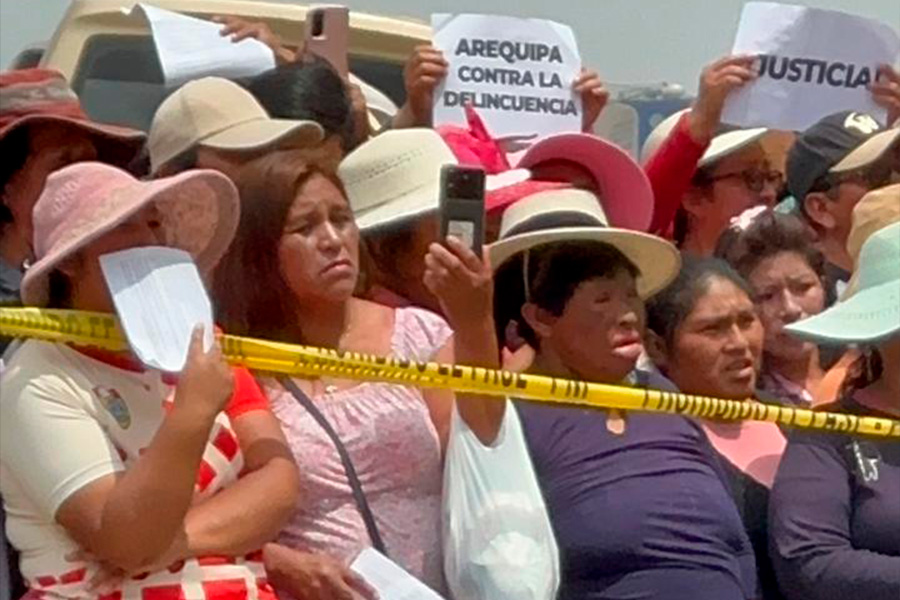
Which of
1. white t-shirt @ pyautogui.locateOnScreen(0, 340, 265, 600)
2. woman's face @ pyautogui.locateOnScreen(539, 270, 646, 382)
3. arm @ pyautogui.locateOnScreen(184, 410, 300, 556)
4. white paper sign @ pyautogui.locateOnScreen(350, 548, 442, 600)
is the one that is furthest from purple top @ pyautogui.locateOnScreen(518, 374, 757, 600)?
white t-shirt @ pyautogui.locateOnScreen(0, 340, 265, 600)

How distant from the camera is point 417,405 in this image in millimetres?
3840

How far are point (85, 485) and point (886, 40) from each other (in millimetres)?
2817

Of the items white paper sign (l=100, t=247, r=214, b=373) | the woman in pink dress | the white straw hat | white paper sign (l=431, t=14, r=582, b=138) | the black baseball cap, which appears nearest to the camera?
white paper sign (l=100, t=247, r=214, b=373)

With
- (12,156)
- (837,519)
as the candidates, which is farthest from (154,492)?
(837,519)

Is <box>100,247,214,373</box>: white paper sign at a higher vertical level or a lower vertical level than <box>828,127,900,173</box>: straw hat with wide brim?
higher

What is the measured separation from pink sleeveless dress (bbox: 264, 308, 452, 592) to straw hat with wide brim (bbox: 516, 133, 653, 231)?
3.78 feet

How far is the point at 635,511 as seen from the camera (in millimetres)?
3945

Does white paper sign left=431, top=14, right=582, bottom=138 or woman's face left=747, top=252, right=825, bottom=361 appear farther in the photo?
white paper sign left=431, top=14, right=582, bottom=138

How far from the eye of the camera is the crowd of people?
339 cm

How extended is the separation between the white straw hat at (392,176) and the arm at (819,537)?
89 cm

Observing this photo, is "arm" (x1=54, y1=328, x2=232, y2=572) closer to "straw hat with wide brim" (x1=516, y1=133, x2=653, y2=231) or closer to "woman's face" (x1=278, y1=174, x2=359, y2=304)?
"woman's face" (x1=278, y1=174, x2=359, y2=304)

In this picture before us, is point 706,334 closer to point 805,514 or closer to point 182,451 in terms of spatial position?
point 805,514

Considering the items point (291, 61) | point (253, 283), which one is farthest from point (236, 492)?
point (291, 61)

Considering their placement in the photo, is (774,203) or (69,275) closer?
(69,275)
